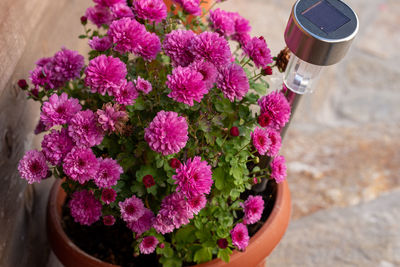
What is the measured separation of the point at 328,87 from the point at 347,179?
51cm

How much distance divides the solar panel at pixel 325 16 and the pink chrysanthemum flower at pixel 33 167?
551 mm

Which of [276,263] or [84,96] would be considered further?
[276,263]

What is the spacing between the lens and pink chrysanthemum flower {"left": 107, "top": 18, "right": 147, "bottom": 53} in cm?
78

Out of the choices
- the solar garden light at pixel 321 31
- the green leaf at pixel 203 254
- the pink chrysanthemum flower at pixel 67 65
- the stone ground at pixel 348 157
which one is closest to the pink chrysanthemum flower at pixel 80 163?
the pink chrysanthemum flower at pixel 67 65

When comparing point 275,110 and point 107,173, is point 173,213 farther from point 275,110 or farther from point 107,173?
point 275,110

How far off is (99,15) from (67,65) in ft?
0.44

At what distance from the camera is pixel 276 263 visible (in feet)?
4.84

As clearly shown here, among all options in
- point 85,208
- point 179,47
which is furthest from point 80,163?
point 179,47

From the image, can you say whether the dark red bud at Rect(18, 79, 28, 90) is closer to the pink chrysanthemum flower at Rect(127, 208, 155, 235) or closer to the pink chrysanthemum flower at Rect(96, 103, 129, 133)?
the pink chrysanthemum flower at Rect(96, 103, 129, 133)

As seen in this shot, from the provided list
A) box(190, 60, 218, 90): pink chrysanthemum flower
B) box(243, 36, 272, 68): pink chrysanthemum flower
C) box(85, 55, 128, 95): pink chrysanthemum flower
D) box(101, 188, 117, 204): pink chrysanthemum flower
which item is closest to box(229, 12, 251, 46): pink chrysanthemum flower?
box(243, 36, 272, 68): pink chrysanthemum flower

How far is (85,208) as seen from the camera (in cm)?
88

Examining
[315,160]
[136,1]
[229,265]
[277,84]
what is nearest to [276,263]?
[315,160]

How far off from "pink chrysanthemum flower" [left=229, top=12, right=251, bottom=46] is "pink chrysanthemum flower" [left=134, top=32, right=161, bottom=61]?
0.23 m

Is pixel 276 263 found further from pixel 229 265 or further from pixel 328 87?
pixel 328 87
